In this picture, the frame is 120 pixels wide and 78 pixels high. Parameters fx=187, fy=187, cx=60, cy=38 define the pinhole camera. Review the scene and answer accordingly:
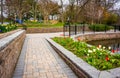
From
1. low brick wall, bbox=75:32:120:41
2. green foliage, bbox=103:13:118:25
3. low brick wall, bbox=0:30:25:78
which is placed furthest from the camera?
green foliage, bbox=103:13:118:25

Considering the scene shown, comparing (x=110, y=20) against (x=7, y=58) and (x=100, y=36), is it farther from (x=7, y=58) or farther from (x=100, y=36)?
(x=7, y=58)

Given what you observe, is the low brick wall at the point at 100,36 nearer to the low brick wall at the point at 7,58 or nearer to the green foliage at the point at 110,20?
the low brick wall at the point at 7,58

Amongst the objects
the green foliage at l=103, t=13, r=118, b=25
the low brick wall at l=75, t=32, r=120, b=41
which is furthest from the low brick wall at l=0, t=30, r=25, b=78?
the green foliage at l=103, t=13, r=118, b=25

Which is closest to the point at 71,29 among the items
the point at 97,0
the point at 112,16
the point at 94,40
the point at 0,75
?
the point at 94,40

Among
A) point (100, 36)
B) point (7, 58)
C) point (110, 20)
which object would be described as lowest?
point (100, 36)

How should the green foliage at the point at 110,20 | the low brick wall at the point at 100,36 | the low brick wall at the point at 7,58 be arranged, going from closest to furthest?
the low brick wall at the point at 7,58
the low brick wall at the point at 100,36
the green foliage at the point at 110,20

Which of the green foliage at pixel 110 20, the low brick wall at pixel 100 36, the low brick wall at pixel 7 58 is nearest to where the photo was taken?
the low brick wall at pixel 7 58

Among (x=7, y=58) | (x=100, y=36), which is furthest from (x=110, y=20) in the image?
(x=7, y=58)

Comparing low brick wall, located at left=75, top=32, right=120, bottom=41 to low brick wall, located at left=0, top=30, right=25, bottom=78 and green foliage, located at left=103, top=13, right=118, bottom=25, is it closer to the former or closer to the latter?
low brick wall, located at left=0, top=30, right=25, bottom=78

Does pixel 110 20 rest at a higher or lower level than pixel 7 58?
higher

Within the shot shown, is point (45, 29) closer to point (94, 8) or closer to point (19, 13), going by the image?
point (19, 13)

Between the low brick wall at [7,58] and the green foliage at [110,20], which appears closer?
the low brick wall at [7,58]

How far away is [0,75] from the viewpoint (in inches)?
120

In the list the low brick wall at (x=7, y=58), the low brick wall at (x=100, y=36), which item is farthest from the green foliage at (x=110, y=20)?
the low brick wall at (x=7, y=58)
